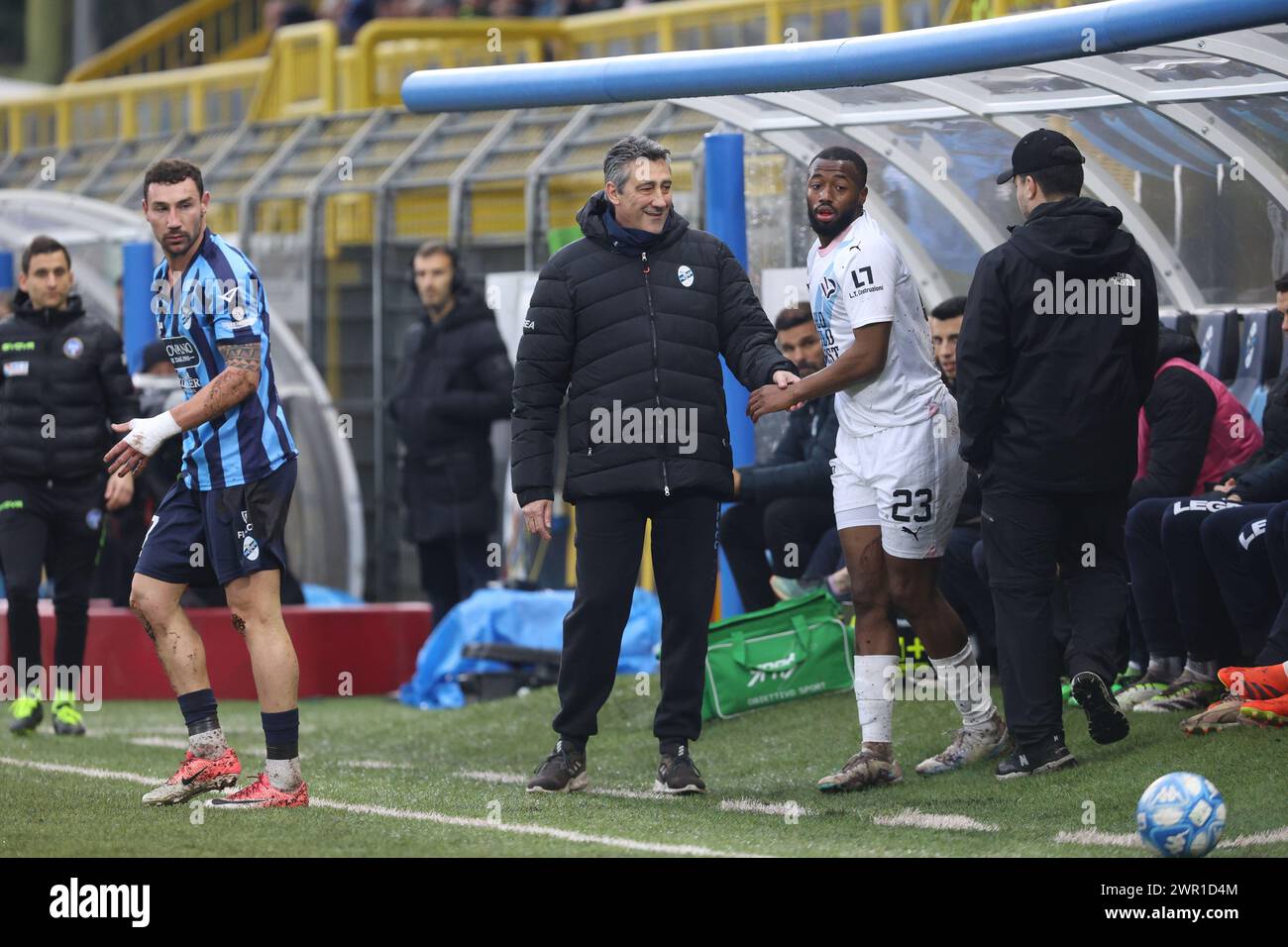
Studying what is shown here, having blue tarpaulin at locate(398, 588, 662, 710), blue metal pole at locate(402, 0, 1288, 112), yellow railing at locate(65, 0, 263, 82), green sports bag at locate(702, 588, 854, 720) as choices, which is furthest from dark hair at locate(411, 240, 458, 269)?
yellow railing at locate(65, 0, 263, 82)

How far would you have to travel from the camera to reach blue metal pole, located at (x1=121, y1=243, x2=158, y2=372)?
13.8 meters

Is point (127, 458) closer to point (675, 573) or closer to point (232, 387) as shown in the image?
point (232, 387)

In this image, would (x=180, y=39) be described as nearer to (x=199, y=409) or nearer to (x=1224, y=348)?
(x=1224, y=348)

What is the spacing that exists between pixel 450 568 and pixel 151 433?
5.45m

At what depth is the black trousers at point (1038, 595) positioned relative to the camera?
729 cm

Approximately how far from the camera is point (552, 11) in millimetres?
20125

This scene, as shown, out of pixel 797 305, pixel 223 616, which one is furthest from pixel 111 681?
pixel 797 305

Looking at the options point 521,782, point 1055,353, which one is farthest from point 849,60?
point 521,782

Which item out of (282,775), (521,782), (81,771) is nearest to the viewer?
(282,775)

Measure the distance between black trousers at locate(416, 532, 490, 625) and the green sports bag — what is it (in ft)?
10.0

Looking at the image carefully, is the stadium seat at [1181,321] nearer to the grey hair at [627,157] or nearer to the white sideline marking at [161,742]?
the grey hair at [627,157]

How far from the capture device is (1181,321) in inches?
373

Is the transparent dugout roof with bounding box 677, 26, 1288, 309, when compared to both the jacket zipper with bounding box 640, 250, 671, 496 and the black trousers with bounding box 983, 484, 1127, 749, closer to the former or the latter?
the black trousers with bounding box 983, 484, 1127, 749

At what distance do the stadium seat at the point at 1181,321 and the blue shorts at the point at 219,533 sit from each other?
4250 millimetres
